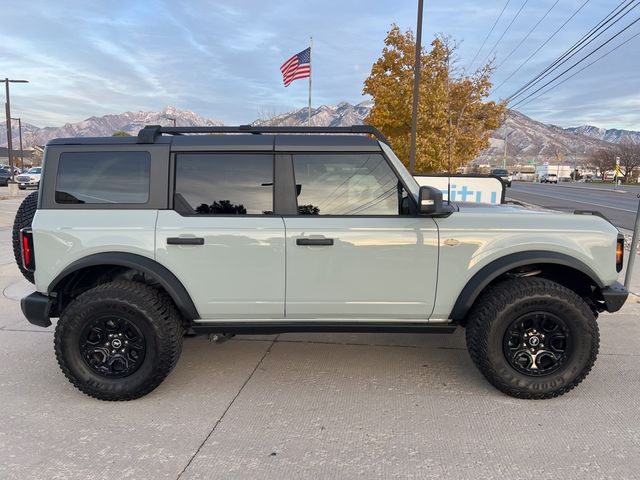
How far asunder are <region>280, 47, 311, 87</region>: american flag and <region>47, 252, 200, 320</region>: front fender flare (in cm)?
1763

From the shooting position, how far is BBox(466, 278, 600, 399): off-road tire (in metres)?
3.14

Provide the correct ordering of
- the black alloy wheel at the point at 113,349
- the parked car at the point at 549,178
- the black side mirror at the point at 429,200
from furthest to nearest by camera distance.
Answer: the parked car at the point at 549,178, the black alloy wheel at the point at 113,349, the black side mirror at the point at 429,200

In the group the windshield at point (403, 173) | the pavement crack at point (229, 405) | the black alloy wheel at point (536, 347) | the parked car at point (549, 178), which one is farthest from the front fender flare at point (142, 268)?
the parked car at point (549, 178)

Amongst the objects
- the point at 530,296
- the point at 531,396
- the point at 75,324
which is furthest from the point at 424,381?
the point at 75,324

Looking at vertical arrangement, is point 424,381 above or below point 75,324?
below

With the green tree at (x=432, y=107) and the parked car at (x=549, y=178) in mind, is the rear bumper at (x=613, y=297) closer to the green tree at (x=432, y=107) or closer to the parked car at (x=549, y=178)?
the green tree at (x=432, y=107)

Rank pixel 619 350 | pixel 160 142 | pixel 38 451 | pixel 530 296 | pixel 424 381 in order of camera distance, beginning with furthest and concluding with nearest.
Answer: pixel 619 350 < pixel 424 381 < pixel 160 142 < pixel 530 296 < pixel 38 451

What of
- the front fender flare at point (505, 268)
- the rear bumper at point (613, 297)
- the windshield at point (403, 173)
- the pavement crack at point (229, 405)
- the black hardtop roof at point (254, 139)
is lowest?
the pavement crack at point (229, 405)

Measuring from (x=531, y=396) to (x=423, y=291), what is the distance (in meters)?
1.05

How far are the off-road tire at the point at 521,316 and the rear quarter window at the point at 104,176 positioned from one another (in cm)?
258

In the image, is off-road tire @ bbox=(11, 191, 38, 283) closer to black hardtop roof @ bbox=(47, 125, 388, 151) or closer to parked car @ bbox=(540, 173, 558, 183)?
black hardtop roof @ bbox=(47, 125, 388, 151)

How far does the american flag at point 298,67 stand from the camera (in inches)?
763

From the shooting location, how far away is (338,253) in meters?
3.18

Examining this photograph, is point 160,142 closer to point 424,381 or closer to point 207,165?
point 207,165
